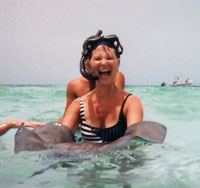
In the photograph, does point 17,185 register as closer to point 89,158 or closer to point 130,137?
point 89,158

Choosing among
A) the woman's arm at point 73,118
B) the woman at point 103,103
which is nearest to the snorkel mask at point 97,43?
the woman at point 103,103

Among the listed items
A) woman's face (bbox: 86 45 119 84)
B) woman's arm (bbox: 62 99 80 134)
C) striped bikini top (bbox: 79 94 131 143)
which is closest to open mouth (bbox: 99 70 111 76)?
woman's face (bbox: 86 45 119 84)

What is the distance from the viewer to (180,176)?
2326 mm

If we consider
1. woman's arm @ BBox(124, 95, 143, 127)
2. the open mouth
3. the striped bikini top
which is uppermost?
the open mouth

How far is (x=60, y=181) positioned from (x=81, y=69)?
4.13 feet

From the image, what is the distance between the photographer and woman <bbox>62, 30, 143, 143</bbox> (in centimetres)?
271

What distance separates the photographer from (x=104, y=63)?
8.66 feet

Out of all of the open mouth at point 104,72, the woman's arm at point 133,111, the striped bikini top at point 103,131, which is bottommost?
the striped bikini top at point 103,131

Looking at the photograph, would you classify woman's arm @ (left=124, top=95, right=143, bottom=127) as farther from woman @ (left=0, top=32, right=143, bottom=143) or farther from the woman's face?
the woman's face

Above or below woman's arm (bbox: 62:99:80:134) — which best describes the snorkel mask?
above

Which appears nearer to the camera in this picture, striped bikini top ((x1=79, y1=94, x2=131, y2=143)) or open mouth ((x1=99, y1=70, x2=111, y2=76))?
open mouth ((x1=99, y1=70, x2=111, y2=76))

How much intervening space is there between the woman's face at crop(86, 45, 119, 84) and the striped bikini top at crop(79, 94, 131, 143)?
1.10ft

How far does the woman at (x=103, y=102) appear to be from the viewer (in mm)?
2707

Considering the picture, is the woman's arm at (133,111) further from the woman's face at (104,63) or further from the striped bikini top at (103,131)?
the woman's face at (104,63)
